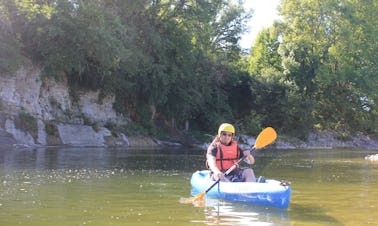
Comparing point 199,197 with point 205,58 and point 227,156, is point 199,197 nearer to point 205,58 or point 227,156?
point 227,156

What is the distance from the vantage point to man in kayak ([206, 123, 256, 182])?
9375 millimetres

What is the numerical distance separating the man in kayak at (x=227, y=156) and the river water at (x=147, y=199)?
32.1 inches

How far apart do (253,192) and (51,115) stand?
18383mm

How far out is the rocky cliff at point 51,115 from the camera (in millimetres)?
22975

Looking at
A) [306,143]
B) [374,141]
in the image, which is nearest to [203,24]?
[306,143]

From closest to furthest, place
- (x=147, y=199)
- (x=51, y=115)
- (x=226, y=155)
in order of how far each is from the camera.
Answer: (x=147, y=199) → (x=226, y=155) → (x=51, y=115)

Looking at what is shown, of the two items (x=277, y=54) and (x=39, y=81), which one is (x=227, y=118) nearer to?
(x=277, y=54)

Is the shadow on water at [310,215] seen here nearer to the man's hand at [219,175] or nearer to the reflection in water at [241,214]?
the reflection in water at [241,214]

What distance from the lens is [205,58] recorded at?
3412 cm

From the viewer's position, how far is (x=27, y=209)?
7.54 metres

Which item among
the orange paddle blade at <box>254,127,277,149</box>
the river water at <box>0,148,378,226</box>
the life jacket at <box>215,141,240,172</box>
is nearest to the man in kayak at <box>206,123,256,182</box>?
the life jacket at <box>215,141,240,172</box>

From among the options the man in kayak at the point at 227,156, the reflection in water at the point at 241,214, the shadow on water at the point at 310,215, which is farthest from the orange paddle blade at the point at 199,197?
the shadow on water at the point at 310,215

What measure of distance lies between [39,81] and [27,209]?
726 inches

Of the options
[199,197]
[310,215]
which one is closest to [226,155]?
[199,197]
